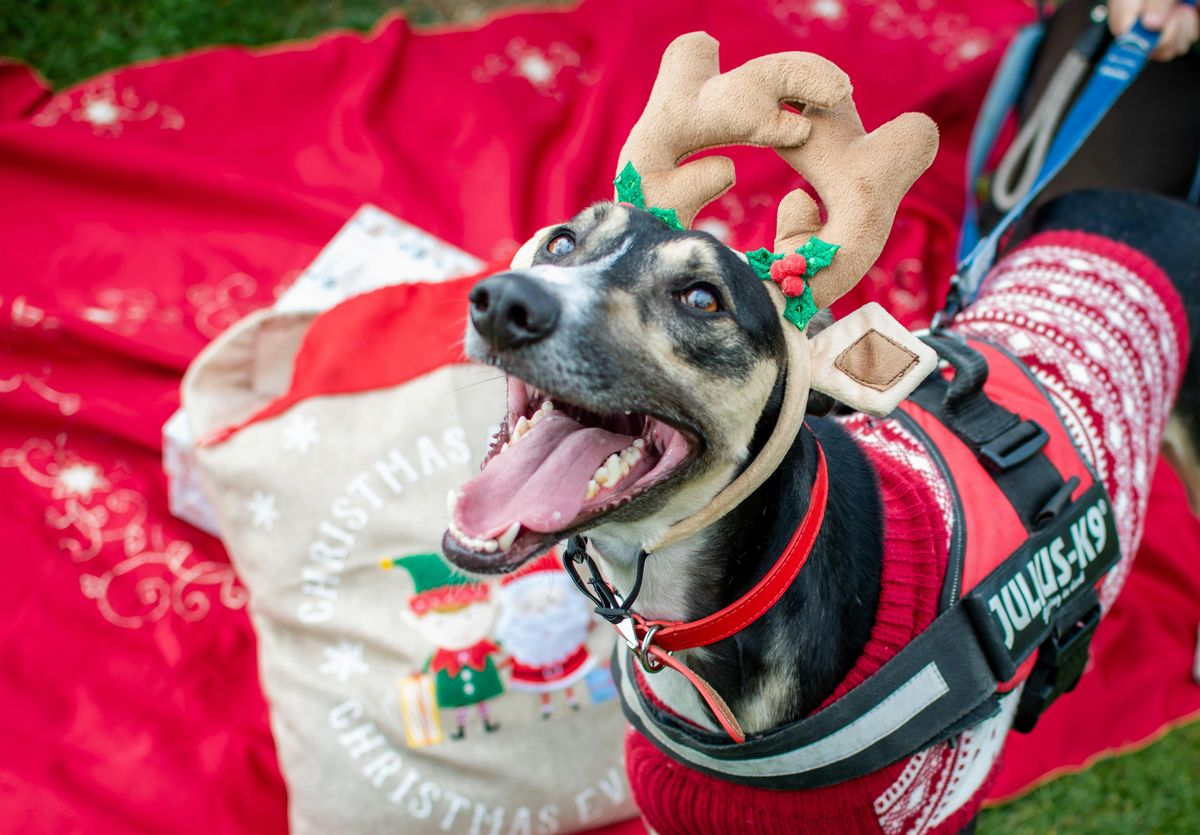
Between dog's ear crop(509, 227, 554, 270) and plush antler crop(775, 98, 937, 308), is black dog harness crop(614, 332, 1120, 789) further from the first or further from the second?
dog's ear crop(509, 227, 554, 270)

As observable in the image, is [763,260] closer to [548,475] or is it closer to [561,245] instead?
[561,245]

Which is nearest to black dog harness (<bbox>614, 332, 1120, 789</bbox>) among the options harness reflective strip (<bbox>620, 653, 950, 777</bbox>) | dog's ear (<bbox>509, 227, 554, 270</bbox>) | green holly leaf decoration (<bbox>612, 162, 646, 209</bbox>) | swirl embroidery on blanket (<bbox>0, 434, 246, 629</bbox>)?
harness reflective strip (<bbox>620, 653, 950, 777</bbox>)

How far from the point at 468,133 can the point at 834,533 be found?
294 cm

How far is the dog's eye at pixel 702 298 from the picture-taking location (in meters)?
1.81

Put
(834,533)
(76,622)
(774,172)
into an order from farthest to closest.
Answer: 1. (774,172)
2. (76,622)
3. (834,533)

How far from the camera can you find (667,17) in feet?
15.0

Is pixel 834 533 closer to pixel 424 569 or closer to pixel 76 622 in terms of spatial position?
pixel 424 569

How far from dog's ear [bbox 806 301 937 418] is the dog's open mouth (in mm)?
266

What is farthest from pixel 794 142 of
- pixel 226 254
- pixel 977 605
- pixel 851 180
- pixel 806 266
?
pixel 226 254

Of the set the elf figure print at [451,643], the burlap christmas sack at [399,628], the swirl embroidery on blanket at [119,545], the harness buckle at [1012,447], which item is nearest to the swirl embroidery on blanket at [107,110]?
the swirl embroidery on blanket at [119,545]

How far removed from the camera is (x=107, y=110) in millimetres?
4293

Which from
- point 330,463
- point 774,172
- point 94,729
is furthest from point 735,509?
point 774,172

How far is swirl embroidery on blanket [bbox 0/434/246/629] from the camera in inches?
130

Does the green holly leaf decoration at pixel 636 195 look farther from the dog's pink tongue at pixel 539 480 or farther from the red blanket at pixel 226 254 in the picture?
the red blanket at pixel 226 254
